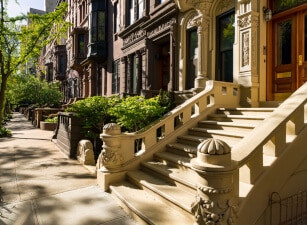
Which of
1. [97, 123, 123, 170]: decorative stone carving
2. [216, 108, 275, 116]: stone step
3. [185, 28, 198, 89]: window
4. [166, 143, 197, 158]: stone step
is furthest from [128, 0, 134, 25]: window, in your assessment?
[97, 123, 123, 170]: decorative stone carving

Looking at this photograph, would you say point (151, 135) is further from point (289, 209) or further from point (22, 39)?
point (22, 39)

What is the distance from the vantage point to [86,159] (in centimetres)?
782

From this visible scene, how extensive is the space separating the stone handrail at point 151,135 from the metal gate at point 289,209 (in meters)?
3.20

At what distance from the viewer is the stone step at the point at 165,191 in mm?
4031

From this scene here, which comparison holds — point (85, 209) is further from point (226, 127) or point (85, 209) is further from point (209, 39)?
point (209, 39)

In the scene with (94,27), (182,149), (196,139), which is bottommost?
(182,149)

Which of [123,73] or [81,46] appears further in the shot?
[81,46]

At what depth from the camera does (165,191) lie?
14.8 feet

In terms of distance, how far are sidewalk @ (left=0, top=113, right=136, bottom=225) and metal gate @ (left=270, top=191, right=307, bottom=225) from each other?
2274mm

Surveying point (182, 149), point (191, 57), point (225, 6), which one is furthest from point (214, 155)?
point (191, 57)

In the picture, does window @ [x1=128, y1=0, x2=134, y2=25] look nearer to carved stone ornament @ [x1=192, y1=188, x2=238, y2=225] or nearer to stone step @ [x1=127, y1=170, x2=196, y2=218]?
stone step @ [x1=127, y1=170, x2=196, y2=218]

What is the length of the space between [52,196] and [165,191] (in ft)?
8.26

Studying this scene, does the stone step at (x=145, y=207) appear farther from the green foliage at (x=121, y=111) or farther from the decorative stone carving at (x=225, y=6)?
the decorative stone carving at (x=225, y=6)

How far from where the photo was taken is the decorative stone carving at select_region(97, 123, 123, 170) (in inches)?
218
